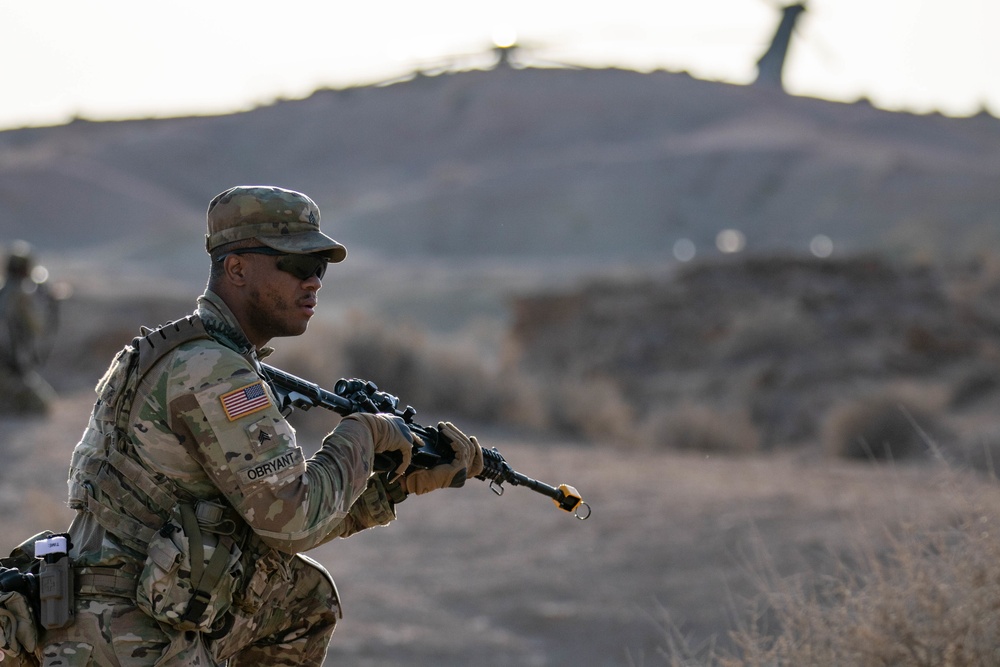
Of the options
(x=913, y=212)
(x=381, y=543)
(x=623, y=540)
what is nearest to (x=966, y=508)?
(x=623, y=540)

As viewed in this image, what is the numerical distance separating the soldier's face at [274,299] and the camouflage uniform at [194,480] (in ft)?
0.22

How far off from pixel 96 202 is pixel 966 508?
7632 centimetres

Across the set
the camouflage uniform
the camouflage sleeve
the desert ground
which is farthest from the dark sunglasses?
the desert ground

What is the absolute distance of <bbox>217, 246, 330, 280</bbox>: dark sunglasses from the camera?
3199 mm

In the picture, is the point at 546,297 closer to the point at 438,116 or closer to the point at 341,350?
the point at 341,350

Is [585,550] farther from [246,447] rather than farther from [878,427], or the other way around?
[246,447]

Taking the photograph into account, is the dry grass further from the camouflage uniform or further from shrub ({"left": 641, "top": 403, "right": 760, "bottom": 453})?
shrub ({"left": 641, "top": 403, "right": 760, "bottom": 453})

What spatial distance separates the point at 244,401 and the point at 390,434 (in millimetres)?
467

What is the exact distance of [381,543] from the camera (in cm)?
1052

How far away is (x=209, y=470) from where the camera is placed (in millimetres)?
2986

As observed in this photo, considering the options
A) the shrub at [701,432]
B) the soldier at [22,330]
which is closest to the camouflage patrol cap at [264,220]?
the soldier at [22,330]

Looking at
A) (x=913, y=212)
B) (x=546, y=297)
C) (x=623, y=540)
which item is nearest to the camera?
(x=623, y=540)

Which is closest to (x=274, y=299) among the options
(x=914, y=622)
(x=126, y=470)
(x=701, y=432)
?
(x=126, y=470)

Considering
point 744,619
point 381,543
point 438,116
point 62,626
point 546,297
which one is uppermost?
point 438,116
